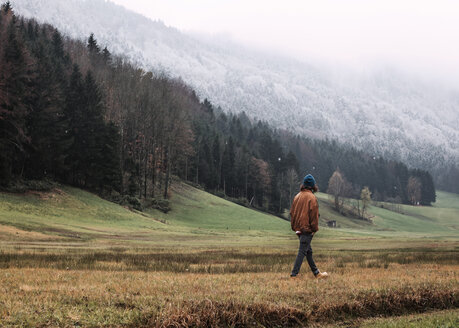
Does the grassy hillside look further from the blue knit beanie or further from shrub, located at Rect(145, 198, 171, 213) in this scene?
the blue knit beanie

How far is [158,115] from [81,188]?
2113 cm

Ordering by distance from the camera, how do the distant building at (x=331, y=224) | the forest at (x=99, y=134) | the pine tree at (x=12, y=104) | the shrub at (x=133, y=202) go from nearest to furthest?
the pine tree at (x=12, y=104) < the forest at (x=99, y=134) < the shrub at (x=133, y=202) < the distant building at (x=331, y=224)

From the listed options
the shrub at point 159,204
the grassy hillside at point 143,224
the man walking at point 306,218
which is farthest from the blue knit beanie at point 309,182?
the shrub at point 159,204

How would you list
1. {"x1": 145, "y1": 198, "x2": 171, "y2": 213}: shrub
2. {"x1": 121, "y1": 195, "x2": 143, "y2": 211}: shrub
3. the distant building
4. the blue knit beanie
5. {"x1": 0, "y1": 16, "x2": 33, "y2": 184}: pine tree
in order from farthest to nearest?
1. the distant building
2. {"x1": 145, "y1": 198, "x2": 171, "y2": 213}: shrub
3. {"x1": 121, "y1": 195, "x2": 143, "y2": 211}: shrub
4. {"x1": 0, "y1": 16, "x2": 33, "y2": 184}: pine tree
5. the blue knit beanie

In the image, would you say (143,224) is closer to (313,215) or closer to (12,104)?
(12,104)

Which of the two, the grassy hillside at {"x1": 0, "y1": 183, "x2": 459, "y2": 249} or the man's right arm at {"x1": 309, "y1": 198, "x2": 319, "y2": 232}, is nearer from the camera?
the man's right arm at {"x1": 309, "y1": 198, "x2": 319, "y2": 232}

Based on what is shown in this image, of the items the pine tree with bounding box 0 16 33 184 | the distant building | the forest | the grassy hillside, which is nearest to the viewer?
the grassy hillside

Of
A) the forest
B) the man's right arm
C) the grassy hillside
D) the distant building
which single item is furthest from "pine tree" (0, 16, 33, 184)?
the distant building

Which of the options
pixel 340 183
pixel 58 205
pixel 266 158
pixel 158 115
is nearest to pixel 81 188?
pixel 58 205

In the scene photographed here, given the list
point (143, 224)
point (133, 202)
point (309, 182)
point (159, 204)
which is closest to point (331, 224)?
point (159, 204)

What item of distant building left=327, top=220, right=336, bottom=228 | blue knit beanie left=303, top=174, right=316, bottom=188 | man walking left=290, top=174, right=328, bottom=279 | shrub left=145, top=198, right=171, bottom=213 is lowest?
distant building left=327, top=220, right=336, bottom=228

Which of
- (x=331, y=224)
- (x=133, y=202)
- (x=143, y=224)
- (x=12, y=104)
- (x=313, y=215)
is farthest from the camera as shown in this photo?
(x=331, y=224)

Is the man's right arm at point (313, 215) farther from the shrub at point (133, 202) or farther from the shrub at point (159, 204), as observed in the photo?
the shrub at point (159, 204)

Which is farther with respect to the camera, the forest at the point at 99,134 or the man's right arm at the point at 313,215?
the forest at the point at 99,134
